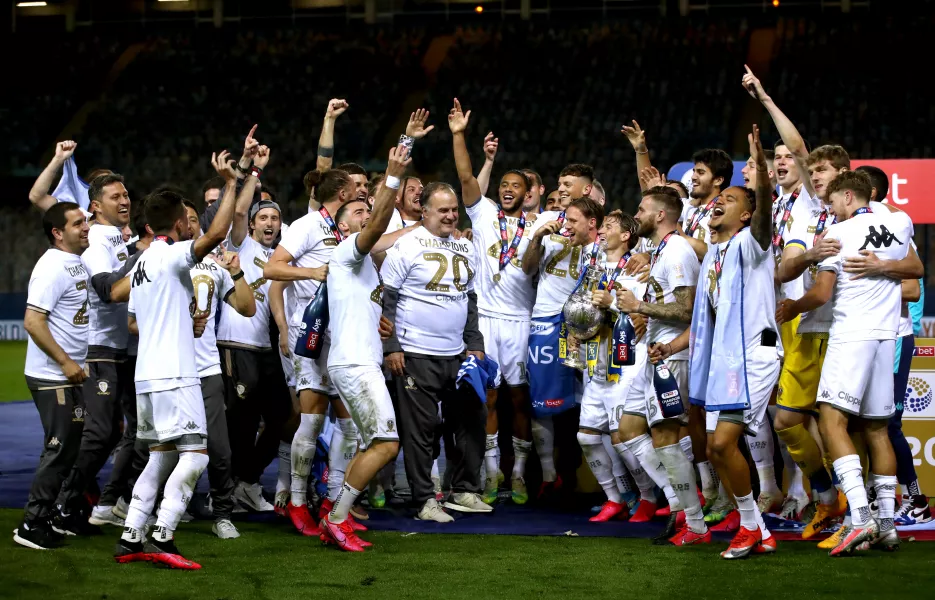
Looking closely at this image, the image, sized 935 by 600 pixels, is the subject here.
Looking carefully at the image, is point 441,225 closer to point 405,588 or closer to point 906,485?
point 405,588

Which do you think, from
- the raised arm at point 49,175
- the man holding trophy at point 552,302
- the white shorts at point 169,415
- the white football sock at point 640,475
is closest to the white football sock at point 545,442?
the man holding trophy at point 552,302

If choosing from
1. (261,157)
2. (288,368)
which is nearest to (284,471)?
(288,368)

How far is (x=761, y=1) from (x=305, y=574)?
23.0 metres

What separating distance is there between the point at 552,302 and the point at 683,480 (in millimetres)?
2273

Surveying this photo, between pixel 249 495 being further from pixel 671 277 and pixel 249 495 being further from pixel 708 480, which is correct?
pixel 671 277

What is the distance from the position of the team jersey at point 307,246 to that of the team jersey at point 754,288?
2.79 meters

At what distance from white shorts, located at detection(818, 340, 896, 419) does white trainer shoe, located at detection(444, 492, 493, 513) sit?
2.63 metres

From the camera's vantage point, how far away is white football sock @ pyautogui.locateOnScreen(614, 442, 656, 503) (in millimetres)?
7613

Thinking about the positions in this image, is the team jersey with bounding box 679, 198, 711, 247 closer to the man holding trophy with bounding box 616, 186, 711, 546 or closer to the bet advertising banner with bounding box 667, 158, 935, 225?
the man holding trophy with bounding box 616, 186, 711, 546

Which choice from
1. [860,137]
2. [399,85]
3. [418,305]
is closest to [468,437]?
[418,305]

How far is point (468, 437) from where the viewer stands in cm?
804

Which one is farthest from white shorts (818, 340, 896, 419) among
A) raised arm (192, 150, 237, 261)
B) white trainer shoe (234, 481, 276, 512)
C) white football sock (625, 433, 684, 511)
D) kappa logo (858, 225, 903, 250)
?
white trainer shoe (234, 481, 276, 512)

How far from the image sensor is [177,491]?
621cm

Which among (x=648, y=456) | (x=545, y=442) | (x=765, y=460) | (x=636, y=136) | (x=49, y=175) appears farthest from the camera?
(x=636, y=136)
